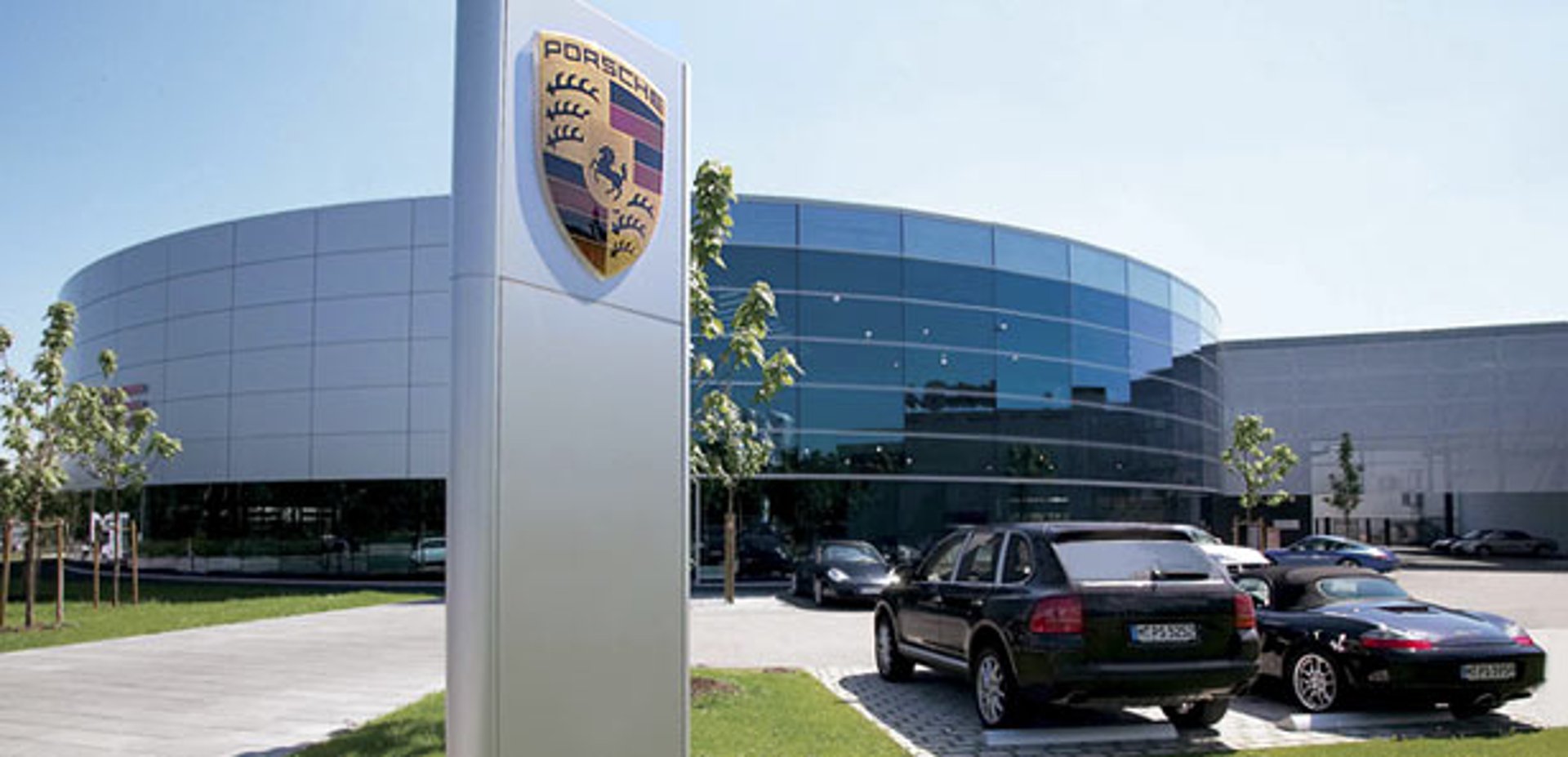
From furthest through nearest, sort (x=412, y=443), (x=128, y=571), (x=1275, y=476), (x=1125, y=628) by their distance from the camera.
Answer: (x=1275, y=476) → (x=128, y=571) → (x=412, y=443) → (x=1125, y=628)

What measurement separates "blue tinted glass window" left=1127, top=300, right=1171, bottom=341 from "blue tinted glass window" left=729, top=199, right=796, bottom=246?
13307 mm

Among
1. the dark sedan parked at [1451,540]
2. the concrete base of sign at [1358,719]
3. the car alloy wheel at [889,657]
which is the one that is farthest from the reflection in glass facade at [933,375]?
the dark sedan parked at [1451,540]

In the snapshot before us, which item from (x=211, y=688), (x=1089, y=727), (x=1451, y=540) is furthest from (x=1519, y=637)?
(x=1451, y=540)

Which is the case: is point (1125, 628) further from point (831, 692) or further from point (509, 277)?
point (509, 277)

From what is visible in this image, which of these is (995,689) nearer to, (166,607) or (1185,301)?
(166,607)

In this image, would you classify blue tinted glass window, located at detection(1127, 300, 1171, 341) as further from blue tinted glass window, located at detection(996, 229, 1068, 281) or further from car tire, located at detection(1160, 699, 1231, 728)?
car tire, located at detection(1160, 699, 1231, 728)

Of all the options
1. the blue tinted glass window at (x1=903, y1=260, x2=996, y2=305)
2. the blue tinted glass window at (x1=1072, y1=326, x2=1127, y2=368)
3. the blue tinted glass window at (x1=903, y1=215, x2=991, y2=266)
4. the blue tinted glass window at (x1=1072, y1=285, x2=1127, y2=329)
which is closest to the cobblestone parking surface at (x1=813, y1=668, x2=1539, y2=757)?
the blue tinted glass window at (x1=903, y1=260, x2=996, y2=305)

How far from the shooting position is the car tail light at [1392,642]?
8438 millimetres

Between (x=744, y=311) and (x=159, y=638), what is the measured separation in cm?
1050

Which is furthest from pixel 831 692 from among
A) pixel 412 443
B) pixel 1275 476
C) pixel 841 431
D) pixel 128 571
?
pixel 1275 476

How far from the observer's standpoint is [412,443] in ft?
87.9

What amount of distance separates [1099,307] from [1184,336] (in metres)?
6.41

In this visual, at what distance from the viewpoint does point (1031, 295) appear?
31.0 m

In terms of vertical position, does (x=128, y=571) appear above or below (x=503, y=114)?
below
